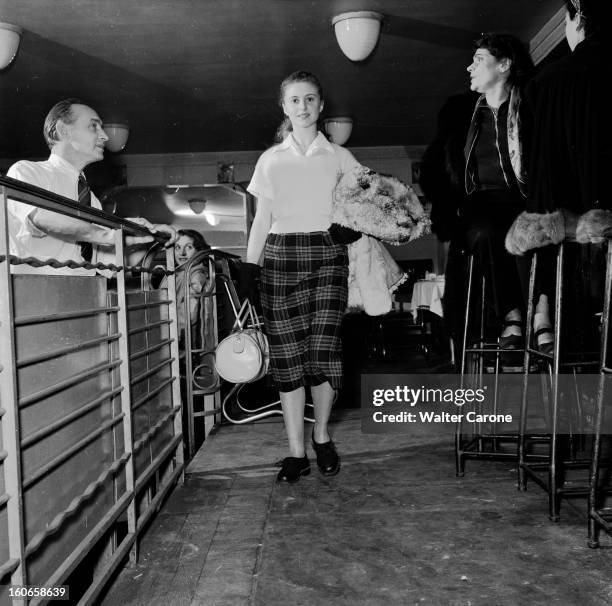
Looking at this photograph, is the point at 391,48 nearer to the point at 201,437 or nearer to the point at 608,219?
the point at 201,437

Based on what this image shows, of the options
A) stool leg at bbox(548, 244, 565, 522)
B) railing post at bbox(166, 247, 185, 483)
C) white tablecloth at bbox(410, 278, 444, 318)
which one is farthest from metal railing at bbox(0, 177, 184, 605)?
white tablecloth at bbox(410, 278, 444, 318)

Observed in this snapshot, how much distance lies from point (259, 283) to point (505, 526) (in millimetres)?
1214

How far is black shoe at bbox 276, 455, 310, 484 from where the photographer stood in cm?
243

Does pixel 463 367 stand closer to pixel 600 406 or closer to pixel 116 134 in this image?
pixel 600 406

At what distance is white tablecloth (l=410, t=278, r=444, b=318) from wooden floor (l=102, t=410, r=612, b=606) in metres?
3.91

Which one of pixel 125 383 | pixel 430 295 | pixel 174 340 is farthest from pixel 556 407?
pixel 430 295

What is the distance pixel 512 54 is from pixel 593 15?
1.52 ft

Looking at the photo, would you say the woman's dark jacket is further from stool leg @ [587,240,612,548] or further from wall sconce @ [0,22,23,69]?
wall sconce @ [0,22,23,69]

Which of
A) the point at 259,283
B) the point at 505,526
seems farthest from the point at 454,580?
the point at 259,283

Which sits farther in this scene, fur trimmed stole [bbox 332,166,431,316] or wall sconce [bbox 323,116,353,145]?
wall sconce [bbox 323,116,353,145]

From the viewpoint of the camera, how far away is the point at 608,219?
5.75 ft

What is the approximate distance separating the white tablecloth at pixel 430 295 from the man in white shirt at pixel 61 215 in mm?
4356

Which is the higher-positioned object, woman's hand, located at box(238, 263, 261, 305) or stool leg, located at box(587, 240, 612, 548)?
woman's hand, located at box(238, 263, 261, 305)

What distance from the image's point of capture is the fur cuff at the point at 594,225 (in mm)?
1751
